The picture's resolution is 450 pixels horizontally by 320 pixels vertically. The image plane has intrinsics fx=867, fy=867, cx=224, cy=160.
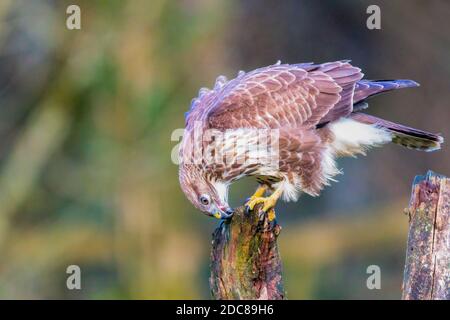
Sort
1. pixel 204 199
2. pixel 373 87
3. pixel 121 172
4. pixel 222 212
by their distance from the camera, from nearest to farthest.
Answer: pixel 222 212, pixel 204 199, pixel 373 87, pixel 121 172

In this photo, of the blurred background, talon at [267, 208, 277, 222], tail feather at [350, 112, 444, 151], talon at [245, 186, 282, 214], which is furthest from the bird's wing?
the blurred background

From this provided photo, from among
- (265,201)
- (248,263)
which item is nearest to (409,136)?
(265,201)

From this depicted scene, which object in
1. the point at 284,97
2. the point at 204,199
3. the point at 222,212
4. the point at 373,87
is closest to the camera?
the point at 222,212

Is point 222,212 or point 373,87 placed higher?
point 373,87

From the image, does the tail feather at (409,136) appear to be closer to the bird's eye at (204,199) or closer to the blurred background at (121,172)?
the bird's eye at (204,199)

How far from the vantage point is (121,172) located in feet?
30.7

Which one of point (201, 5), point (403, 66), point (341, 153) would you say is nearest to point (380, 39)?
point (403, 66)

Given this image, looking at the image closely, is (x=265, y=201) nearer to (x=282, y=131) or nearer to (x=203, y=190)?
(x=203, y=190)

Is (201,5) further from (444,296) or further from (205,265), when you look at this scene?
(444,296)

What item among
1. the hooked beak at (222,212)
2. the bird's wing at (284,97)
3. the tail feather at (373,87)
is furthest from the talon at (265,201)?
the tail feather at (373,87)

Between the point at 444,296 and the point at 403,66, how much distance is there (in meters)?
7.24

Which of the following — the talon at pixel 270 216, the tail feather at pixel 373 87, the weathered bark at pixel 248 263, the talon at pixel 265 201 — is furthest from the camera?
the tail feather at pixel 373 87

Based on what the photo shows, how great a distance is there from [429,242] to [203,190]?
1.67 metres

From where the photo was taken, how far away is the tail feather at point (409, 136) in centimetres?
592
